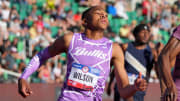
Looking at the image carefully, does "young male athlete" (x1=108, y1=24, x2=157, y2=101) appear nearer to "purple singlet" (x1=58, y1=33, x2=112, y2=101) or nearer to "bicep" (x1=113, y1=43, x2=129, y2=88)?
"bicep" (x1=113, y1=43, x2=129, y2=88)

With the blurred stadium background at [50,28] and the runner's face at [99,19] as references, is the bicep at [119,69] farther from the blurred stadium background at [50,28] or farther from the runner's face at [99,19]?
the blurred stadium background at [50,28]

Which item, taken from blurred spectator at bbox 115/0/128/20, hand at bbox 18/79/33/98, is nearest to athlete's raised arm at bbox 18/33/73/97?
hand at bbox 18/79/33/98

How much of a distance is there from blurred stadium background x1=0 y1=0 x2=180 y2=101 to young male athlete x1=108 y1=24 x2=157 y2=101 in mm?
2988

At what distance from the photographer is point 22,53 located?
450 inches

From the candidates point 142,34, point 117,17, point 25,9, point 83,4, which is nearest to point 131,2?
point 117,17

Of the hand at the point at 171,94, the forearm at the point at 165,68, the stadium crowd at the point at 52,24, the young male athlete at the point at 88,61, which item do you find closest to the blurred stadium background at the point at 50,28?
the stadium crowd at the point at 52,24

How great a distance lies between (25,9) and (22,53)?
6.70 ft

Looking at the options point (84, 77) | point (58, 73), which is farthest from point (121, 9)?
point (84, 77)

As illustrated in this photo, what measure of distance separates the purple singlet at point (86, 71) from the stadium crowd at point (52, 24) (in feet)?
20.1

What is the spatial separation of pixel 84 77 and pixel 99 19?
0.73 m

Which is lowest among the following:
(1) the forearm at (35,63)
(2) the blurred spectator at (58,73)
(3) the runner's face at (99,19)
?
(2) the blurred spectator at (58,73)

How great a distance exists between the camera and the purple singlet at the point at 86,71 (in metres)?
4.58

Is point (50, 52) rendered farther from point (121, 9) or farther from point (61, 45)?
point (121, 9)

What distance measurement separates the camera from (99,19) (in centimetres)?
477
